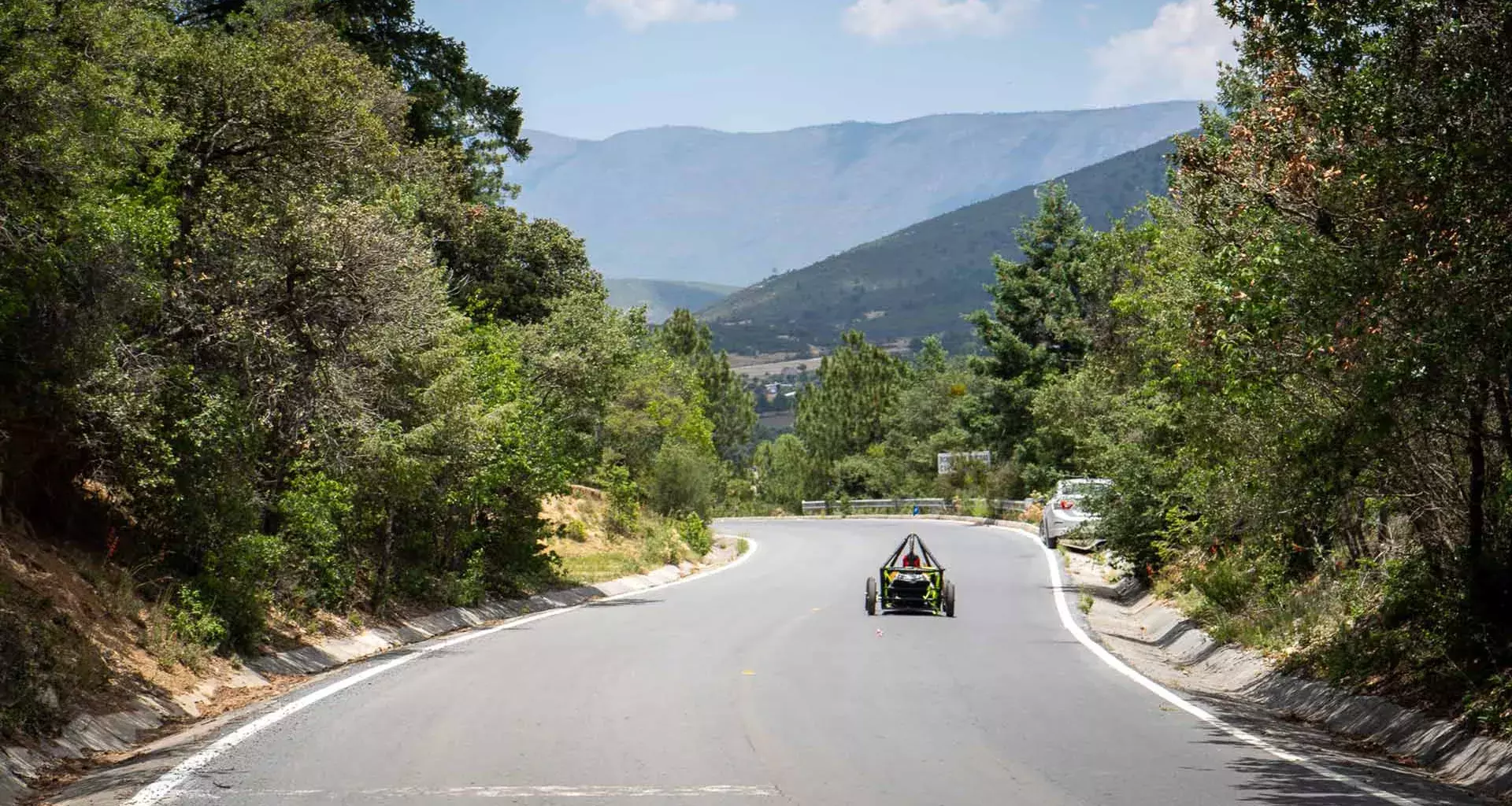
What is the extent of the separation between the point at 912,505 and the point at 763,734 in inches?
2446

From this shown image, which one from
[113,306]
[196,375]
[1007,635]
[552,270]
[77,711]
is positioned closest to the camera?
[77,711]

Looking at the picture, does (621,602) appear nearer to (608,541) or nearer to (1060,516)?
(608,541)

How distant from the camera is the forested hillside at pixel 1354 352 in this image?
9.36 m

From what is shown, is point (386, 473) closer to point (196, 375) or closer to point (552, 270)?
point (196, 375)

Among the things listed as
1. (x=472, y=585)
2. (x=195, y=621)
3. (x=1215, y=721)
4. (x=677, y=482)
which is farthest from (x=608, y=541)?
(x=1215, y=721)

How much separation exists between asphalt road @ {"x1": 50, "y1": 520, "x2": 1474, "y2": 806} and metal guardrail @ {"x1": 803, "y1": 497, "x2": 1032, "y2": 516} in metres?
38.1

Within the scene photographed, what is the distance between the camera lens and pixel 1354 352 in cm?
1131

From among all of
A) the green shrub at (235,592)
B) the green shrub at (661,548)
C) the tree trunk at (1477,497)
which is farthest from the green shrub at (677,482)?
the tree trunk at (1477,497)

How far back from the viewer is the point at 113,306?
12.9 meters

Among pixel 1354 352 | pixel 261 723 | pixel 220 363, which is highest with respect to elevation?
pixel 220 363

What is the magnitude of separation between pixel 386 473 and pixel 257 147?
4161mm

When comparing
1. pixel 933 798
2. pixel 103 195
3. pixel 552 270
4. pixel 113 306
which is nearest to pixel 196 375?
pixel 113 306

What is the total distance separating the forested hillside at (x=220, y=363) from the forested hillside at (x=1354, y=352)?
29.8 ft

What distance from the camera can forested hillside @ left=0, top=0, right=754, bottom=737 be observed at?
11391mm
